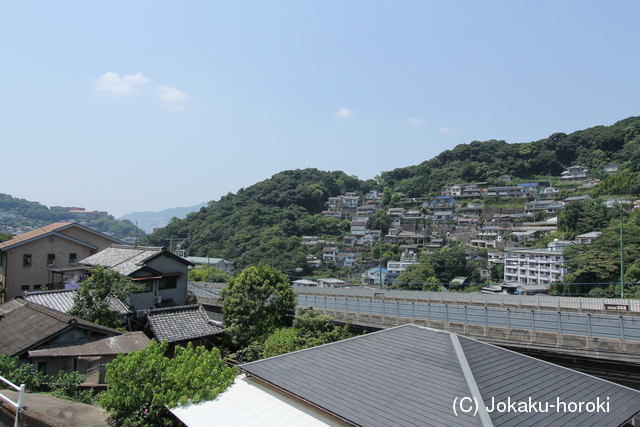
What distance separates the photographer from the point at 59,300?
20.7m

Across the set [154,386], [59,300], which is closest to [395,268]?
[59,300]

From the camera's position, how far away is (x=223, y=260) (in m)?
80.7

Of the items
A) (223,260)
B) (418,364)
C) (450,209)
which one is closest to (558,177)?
(450,209)

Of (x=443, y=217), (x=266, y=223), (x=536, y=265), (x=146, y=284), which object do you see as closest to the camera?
(x=146, y=284)

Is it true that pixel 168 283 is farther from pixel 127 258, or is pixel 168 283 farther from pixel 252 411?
pixel 252 411

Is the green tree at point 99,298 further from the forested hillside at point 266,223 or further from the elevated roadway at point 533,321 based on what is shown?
the forested hillside at point 266,223

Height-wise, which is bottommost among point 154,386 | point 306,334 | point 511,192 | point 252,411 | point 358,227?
point 306,334

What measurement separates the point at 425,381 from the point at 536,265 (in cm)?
6354

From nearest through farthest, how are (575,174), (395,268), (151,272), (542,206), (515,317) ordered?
(515,317)
(151,272)
(395,268)
(542,206)
(575,174)

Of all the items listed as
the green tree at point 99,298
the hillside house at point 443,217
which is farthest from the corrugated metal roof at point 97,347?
the hillside house at point 443,217

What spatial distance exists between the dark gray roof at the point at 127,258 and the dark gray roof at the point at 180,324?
453 cm

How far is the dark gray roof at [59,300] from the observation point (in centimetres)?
2000

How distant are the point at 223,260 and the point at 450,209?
6311 cm

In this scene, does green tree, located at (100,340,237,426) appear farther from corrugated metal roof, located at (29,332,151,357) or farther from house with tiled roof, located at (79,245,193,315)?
house with tiled roof, located at (79,245,193,315)
